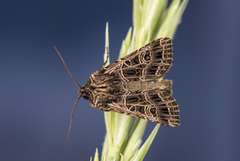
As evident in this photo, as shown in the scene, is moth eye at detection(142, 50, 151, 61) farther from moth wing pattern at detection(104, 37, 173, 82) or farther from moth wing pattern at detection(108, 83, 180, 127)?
moth wing pattern at detection(108, 83, 180, 127)

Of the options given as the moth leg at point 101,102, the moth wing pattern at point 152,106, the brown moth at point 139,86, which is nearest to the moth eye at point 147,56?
the brown moth at point 139,86

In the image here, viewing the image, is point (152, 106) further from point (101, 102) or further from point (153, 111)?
point (101, 102)

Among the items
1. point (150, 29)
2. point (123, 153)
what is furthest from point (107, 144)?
point (150, 29)

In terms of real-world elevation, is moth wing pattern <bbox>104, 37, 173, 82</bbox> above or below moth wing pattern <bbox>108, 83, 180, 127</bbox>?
above

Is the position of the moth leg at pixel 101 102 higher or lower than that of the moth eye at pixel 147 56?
lower

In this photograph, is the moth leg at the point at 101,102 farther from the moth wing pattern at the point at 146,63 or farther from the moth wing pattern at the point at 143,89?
the moth wing pattern at the point at 146,63

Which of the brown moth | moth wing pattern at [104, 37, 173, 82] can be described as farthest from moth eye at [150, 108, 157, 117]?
moth wing pattern at [104, 37, 173, 82]

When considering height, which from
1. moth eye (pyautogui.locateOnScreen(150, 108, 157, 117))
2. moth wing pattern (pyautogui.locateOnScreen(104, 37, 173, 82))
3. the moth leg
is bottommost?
moth eye (pyautogui.locateOnScreen(150, 108, 157, 117))

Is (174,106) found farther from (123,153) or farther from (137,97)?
(123,153)
